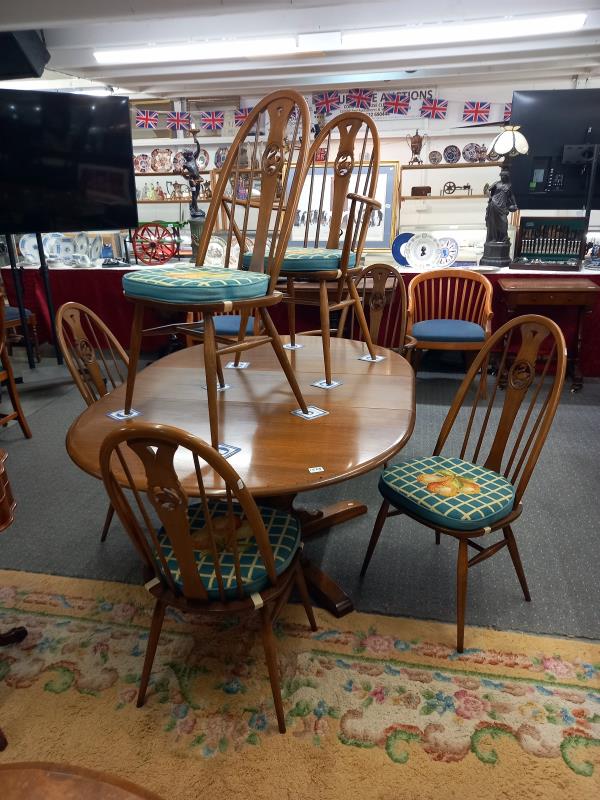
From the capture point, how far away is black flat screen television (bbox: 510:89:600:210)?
3793mm

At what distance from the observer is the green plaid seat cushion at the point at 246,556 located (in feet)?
4.26

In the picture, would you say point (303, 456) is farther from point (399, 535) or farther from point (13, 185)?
point (13, 185)

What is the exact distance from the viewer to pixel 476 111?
6.07m

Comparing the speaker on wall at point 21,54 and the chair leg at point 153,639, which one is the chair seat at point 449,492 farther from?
the speaker on wall at point 21,54

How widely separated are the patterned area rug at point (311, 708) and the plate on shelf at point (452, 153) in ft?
18.7

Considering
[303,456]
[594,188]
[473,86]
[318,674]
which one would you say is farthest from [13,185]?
[473,86]

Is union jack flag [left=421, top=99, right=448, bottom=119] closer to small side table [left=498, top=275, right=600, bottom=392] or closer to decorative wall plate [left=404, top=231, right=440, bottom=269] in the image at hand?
decorative wall plate [left=404, top=231, right=440, bottom=269]

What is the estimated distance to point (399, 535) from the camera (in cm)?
219

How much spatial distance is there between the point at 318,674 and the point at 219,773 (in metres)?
0.37

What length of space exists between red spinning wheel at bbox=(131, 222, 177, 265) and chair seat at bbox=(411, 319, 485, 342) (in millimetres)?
2362

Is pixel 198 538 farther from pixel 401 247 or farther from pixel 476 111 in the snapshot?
pixel 476 111

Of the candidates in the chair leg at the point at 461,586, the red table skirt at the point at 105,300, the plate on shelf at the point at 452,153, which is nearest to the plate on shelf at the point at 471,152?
the plate on shelf at the point at 452,153

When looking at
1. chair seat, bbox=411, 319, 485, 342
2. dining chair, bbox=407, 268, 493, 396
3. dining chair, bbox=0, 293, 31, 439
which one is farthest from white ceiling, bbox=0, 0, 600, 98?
dining chair, bbox=0, 293, 31, 439

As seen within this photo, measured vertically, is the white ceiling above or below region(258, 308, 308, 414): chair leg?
above
